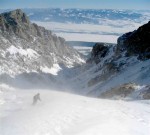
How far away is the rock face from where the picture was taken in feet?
474

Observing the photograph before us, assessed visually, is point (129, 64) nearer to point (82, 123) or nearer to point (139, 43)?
point (139, 43)

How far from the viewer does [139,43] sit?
153375mm

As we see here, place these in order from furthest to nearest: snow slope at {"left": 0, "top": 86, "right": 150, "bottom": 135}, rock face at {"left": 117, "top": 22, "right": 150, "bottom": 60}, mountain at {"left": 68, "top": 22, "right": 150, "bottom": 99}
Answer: rock face at {"left": 117, "top": 22, "right": 150, "bottom": 60}, mountain at {"left": 68, "top": 22, "right": 150, "bottom": 99}, snow slope at {"left": 0, "top": 86, "right": 150, "bottom": 135}

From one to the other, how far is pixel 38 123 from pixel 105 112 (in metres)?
7.05

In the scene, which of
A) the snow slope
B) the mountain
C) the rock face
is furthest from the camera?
the rock face

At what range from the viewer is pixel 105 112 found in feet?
93.8

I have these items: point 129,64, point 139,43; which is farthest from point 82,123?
point 139,43

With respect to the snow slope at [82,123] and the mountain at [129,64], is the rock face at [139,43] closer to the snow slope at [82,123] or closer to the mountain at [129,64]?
the mountain at [129,64]

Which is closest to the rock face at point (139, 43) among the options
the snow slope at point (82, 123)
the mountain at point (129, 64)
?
the mountain at point (129, 64)

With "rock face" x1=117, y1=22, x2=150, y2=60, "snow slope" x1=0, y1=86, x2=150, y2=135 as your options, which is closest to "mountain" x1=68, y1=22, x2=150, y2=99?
"rock face" x1=117, y1=22, x2=150, y2=60

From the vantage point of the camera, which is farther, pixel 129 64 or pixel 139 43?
pixel 139 43

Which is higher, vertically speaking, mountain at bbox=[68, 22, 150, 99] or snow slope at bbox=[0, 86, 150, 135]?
snow slope at bbox=[0, 86, 150, 135]

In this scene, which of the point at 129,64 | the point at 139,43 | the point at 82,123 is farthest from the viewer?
the point at 139,43

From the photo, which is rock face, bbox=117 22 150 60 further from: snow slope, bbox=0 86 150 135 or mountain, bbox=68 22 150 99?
snow slope, bbox=0 86 150 135
